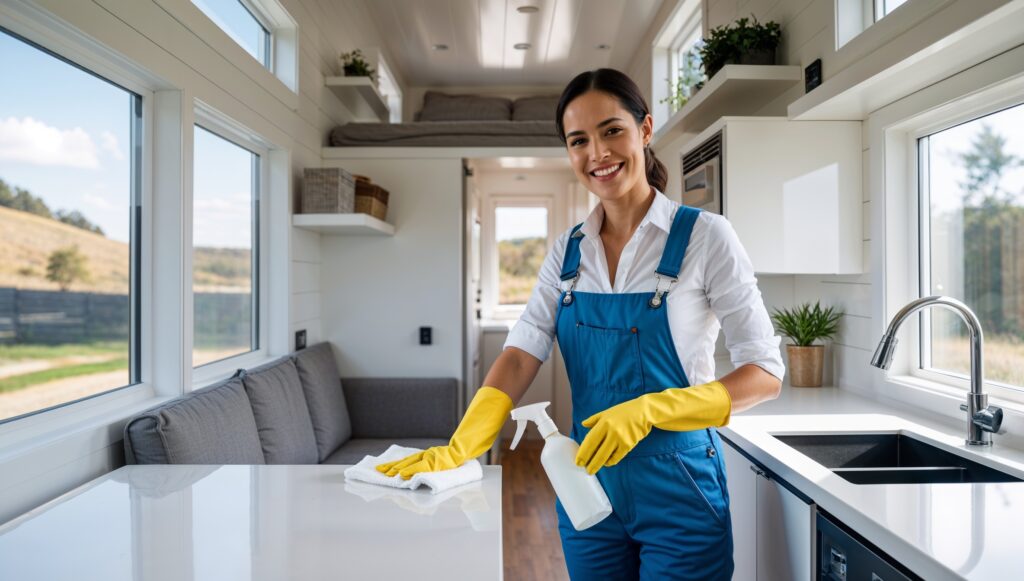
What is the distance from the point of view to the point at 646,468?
1.30 m

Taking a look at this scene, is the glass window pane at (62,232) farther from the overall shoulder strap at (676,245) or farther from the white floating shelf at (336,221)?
the overall shoulder strap at (676,245)

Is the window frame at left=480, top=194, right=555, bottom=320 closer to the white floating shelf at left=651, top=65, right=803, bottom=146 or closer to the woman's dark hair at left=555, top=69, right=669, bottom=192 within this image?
the white floating shelf at left=651, top=65, right=803, bottom=146

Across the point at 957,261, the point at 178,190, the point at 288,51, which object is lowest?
the point at 957,261

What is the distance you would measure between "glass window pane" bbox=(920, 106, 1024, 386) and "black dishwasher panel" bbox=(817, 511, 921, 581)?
0.75 m

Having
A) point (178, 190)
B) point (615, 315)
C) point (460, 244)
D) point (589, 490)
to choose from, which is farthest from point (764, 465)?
point (460, 244)

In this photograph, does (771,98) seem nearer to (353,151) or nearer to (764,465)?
(764,465)

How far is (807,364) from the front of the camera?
7.77ft

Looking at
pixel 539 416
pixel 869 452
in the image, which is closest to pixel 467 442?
pixel 539 416

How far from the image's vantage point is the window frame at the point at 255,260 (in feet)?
6.93

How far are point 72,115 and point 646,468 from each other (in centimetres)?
162

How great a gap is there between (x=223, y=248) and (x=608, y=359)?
5.90ft

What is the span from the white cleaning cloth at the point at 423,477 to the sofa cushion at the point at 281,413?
1.09 metres

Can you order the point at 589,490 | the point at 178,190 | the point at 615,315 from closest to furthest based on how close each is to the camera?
the point at 589,490 → the point at 615,315 → the point at 178,190

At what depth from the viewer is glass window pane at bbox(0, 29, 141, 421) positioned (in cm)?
151
